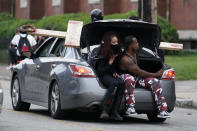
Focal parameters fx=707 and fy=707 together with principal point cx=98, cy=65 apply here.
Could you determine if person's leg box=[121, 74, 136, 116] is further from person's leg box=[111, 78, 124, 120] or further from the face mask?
the face mask

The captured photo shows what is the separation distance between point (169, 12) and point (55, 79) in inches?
1025

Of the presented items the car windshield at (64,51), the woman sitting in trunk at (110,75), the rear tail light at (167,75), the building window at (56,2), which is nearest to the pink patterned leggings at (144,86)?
the woman sitting in trunk at (110,75)

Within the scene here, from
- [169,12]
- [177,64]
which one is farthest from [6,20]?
[177,64]

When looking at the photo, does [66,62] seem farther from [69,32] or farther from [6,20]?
[6,20]

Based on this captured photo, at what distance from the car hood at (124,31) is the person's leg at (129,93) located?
3.46ft

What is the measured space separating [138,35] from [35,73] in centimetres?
208

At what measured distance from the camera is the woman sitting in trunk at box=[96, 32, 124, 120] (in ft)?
37.8

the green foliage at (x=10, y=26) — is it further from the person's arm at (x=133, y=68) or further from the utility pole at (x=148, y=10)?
the person's arm at (x=133, y=68)

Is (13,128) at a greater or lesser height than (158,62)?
lesser

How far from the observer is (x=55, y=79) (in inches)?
482

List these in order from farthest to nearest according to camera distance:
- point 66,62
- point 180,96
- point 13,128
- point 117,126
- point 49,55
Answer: point 180,96
point 49,55
point 66,62
point 117,126
point 13,128

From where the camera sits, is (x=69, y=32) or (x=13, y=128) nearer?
(x=13, y=128)

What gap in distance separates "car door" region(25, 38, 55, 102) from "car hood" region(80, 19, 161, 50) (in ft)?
3.67

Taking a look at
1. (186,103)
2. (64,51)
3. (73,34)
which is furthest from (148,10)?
(64,51)
